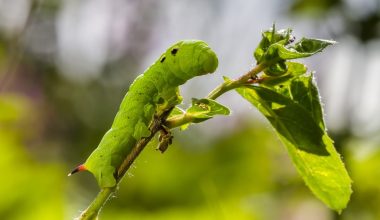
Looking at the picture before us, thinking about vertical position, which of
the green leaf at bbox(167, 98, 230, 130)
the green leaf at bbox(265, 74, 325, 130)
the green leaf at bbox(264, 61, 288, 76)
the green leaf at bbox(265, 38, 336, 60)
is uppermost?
the green leaf at bbox(265, 38, 336, 60)

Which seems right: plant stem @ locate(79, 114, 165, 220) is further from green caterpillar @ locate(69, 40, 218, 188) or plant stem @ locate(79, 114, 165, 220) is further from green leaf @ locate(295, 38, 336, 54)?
green leaf @ locate(295, 38, 336, 54)

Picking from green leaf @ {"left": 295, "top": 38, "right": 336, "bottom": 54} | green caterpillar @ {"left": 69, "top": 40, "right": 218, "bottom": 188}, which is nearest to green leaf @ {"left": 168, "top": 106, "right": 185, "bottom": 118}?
green caterpillar @ {"left": 69, "top": 40, "right": 218, "bottom": 188}

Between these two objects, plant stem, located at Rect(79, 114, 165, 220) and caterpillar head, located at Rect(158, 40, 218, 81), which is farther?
caterpillar head, located at Rect(158, 40, 218, 81)

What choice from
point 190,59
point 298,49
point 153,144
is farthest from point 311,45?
point 153,144

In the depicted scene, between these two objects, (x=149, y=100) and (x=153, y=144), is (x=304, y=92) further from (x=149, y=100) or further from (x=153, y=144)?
(x=153, y=144)

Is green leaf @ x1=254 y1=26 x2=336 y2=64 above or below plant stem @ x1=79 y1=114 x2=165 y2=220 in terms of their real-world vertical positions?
above
